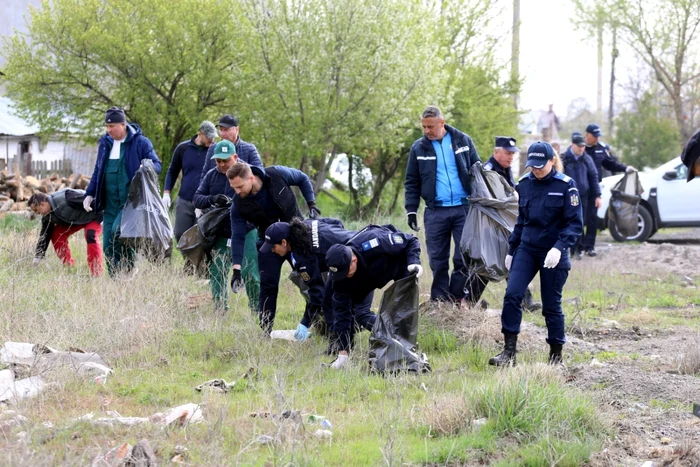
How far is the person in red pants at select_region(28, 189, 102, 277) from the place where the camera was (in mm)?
9750

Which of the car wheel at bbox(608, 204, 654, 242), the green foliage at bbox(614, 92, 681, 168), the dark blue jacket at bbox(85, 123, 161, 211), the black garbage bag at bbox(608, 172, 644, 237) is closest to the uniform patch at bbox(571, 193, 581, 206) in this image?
the dark blue jacket at bbox(85, 123, 161, 211)

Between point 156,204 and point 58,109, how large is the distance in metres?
9.61

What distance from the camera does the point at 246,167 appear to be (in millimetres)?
7258

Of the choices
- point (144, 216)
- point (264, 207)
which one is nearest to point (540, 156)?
point (264, 207)

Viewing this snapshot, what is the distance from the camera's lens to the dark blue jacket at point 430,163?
27.9ft

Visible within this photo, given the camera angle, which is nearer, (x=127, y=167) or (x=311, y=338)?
(x=311, y=338)

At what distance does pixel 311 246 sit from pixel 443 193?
2124 millimetres

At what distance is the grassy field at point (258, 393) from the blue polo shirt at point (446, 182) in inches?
42.2

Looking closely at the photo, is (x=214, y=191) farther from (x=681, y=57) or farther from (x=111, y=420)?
(x=681, y=57)

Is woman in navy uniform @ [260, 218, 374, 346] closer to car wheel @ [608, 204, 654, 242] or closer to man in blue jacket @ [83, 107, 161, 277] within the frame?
man in blue jacket @ [83, 107, 161, 277]

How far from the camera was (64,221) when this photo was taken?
9.89 metres

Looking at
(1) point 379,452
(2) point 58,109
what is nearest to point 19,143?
(2) point 58,109

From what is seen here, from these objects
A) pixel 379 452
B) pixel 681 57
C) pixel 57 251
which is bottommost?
pixel 379 452

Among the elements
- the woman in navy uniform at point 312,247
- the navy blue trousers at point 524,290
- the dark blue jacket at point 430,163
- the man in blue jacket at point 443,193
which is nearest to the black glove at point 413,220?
the man in blue jacket at point 443,193
